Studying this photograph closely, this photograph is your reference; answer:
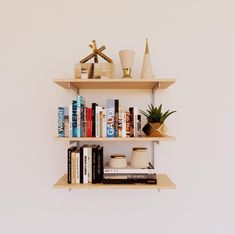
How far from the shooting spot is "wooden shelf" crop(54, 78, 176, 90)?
134cm

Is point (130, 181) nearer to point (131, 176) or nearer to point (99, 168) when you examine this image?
point (131, 176)

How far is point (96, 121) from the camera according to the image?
1370mm

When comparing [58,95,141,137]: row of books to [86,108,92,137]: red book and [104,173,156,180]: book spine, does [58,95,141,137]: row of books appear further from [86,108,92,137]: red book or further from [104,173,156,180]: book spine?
[104,173,156,180]: book spine

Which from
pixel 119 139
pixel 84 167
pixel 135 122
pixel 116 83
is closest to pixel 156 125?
pixel 135 122

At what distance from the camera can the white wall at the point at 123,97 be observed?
159cm

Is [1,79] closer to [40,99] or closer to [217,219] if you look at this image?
[40,99]

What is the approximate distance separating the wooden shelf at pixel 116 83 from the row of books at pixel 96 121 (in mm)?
108

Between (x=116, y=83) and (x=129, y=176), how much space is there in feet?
1.71

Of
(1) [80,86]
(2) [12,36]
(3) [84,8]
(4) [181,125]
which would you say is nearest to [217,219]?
(4) [181,125]

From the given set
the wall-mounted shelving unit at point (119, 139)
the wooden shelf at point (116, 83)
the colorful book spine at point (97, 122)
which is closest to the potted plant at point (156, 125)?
the wall-mounted shelving unit at point (119, 139)

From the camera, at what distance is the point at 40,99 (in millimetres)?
1635

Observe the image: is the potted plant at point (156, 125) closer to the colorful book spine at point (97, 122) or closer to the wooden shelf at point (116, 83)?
the wooden shelf at point (116, 83)

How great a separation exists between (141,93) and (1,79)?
914 mm

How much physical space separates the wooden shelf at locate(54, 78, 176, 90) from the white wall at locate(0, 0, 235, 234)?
0.11m
